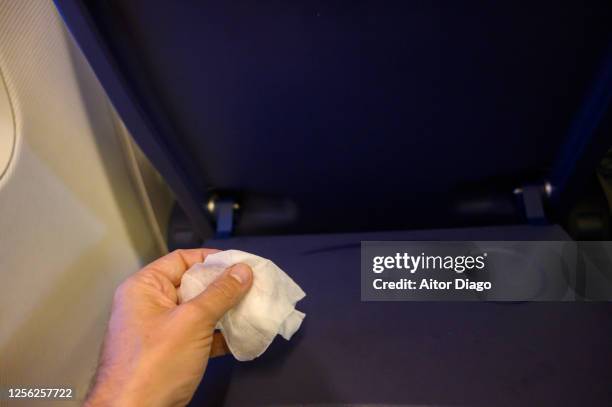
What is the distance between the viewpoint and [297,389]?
48 centimetres

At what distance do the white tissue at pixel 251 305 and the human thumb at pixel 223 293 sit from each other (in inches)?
0.5

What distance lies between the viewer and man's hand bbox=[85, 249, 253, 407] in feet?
1.28

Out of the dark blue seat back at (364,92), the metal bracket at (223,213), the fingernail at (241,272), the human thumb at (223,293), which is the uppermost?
the dark blue seat back at (364,92)

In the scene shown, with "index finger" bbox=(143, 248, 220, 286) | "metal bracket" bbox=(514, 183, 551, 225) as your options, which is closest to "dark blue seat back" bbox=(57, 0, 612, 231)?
"metal bracket" bbox=(514, 183, 551, 225)

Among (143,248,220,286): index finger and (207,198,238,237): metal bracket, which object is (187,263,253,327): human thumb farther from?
(207,198,238,237): metal bracket

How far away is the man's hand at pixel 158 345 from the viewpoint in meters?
0.39

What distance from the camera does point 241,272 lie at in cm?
43

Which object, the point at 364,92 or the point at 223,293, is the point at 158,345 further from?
the point at 364,92

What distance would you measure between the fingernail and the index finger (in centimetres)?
9

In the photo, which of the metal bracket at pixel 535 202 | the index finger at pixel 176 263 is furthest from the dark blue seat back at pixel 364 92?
the index finger at pixel 176 263

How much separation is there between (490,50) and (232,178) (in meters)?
0.44

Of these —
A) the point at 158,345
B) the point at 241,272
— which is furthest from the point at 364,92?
the point at 158,345

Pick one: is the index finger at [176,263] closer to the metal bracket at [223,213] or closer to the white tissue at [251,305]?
the white tissue at [251,305]

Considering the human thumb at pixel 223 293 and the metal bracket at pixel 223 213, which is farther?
the metal bracket at pixel 223 213
